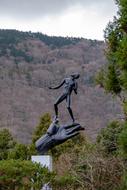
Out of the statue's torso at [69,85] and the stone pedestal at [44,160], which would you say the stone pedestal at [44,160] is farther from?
the statue's torso at [69,85]

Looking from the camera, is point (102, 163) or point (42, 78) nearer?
point (102, 163)

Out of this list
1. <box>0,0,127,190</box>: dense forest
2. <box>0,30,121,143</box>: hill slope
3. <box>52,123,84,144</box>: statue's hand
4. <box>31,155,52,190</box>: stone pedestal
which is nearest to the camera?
<box>0,0,127,190</box>: dense forest

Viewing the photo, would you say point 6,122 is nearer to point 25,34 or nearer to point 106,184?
point 25,34

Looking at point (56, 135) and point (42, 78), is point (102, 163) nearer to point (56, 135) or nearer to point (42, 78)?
point (56, 135)

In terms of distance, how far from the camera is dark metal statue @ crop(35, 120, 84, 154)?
1194cm

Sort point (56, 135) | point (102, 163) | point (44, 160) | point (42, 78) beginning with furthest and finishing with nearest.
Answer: point (42, 78) < point (102, 163) < point (56, 135) < point (44, 160)

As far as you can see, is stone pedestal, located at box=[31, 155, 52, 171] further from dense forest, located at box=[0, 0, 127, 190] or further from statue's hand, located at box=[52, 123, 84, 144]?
statue's hand, located at box=[52, 123, 84, 144]

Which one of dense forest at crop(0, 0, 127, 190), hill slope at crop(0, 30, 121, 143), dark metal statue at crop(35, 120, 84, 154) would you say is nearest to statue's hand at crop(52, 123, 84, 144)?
dark metal statue at crop(35, 120, 84, 154)

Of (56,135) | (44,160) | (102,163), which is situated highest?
(56,135)

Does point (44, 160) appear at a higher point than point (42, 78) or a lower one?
lower

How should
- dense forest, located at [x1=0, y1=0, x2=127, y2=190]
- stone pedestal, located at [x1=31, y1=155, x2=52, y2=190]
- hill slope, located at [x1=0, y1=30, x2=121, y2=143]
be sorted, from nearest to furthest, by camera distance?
dense forest, located at [x1=0, y1=0, x2=127, y2=190] < stone pedestal, located at [x1=31, y1=155, x2=52, y2=190] < hill slope, located at [x1=0, y1=30, x2=121, y2=143]

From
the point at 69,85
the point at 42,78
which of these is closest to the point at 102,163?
the point at 69,85

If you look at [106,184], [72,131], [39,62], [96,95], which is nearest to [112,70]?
[72,131]

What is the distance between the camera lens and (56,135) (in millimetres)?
11969
